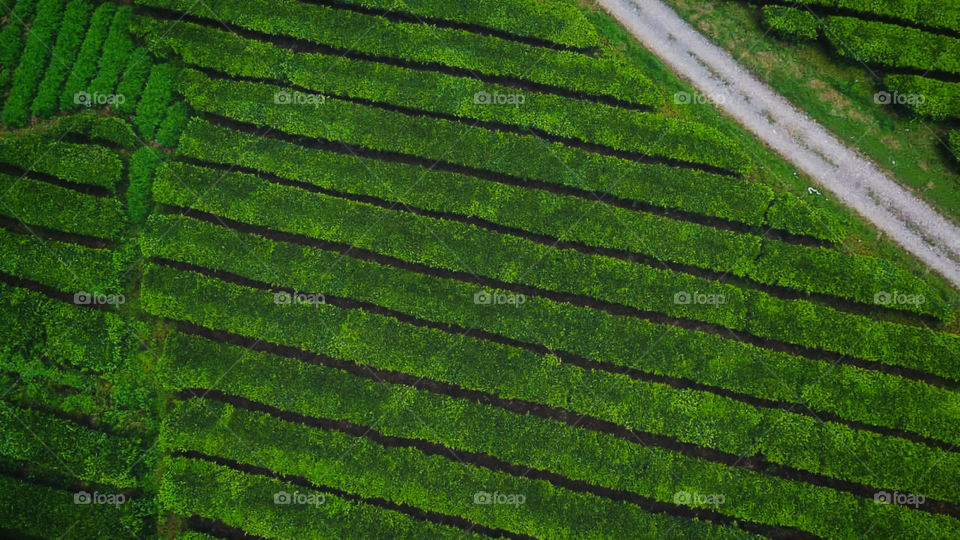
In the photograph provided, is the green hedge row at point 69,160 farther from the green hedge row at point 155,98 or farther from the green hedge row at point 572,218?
the green hedge row at point 572,218

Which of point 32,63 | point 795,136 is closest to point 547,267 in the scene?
point 795,136

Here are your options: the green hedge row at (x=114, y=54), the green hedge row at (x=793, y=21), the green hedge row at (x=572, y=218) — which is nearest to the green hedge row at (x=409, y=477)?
the green hedge row at (x=572, y=218)

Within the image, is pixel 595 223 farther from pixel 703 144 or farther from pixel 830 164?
pixel 830 164

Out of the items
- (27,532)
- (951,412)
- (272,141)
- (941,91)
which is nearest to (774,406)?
(951,412)

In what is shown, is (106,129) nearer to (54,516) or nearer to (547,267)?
(54,516)

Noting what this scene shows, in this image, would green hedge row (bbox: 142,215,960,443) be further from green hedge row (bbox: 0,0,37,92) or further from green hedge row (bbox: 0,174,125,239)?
green hedge row (bbox: 0,0,37,92)
